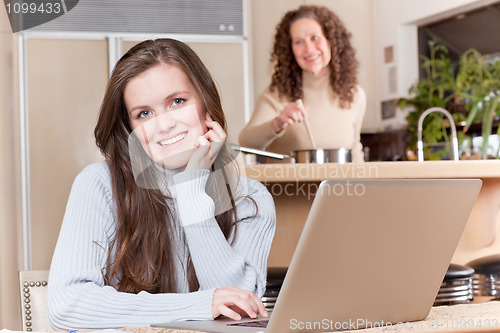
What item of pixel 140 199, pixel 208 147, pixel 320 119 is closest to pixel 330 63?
pixel 320 119

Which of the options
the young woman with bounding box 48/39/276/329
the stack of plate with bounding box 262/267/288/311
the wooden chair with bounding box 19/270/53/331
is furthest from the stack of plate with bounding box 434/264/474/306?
the wooden chair with bounding box 19/270/53/331

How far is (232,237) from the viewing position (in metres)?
1.37

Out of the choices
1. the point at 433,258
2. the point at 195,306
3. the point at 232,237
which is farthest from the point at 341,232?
the point at 232,237

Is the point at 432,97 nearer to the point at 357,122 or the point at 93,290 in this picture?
the point at 357,122

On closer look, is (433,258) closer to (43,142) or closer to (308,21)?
(308,21)

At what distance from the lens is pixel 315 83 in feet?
9.73

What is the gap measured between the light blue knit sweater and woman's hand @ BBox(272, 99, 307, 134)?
2.95 ft

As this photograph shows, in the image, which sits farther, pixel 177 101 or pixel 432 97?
pixel 432 97

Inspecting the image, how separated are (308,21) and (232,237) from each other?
5.52 feet

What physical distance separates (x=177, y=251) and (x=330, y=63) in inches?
70.6

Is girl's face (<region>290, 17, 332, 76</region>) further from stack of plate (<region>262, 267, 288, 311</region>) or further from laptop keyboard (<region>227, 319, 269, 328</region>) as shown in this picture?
laptop keyboard (<region>227, 319, 269, 328</region>)

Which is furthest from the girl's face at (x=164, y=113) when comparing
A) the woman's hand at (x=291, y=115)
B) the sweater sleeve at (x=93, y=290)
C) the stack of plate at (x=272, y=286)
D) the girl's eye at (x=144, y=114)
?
the woman's hand at (x=291, y=115)

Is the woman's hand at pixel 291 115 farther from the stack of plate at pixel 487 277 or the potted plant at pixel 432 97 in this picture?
the potted plant at pixel 432 97

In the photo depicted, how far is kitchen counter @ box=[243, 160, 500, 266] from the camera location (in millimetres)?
2008
